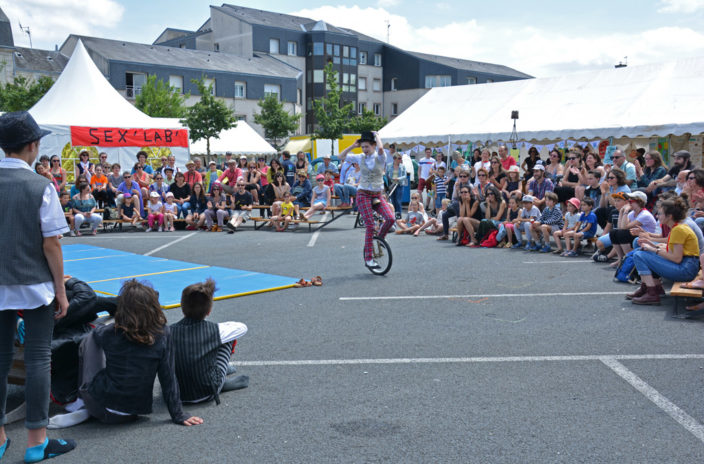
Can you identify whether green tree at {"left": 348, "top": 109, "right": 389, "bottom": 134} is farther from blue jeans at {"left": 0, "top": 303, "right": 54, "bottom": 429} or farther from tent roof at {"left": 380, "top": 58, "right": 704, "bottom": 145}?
blue jeans at {"left": 0, "top": 303, "right": 54, "bottom": 429}

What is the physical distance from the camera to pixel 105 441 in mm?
3918

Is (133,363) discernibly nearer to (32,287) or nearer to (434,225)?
(32,287)

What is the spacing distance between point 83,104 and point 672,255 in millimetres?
19225

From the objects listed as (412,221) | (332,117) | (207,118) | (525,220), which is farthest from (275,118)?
(525,220)

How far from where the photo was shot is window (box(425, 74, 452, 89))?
231ft

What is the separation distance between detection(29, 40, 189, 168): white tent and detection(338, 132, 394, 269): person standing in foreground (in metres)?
13.0

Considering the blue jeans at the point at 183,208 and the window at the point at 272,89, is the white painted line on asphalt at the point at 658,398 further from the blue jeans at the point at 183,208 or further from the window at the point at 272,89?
the window at the point at 272,89

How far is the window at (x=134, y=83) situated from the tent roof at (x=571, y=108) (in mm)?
32206

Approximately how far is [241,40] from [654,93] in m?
52.7

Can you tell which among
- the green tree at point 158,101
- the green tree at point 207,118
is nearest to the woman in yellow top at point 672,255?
the green tree at point 207,118

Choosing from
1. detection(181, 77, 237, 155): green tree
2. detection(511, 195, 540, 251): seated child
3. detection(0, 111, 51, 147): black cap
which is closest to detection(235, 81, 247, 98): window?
detection(181, 77, 237, 155): green tree

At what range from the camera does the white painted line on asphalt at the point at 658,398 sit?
157 inches

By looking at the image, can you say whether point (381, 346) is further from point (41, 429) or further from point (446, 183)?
point (446, 183)

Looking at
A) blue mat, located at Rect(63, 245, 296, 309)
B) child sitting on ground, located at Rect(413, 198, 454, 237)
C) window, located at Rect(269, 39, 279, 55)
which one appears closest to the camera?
blue mat, located at Rect(63, 245, 296, 309)
